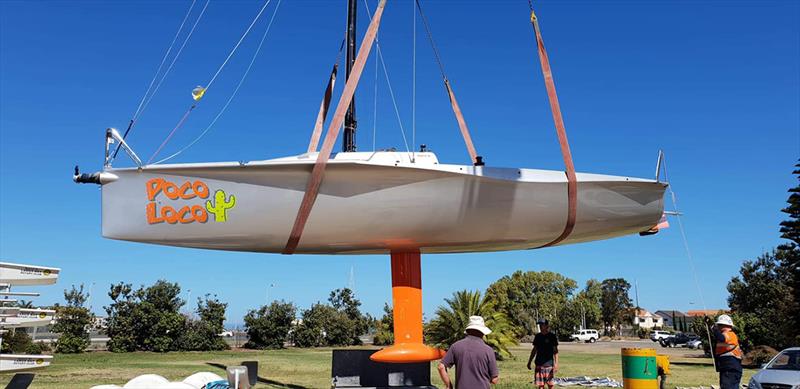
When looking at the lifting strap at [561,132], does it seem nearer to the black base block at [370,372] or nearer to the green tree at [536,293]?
the black base block at [370,372]

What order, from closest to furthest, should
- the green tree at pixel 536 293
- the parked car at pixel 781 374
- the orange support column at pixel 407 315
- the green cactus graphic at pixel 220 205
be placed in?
the green cactus graphic at pixel 220 205
the orange support column at pixel 407 315
the parked car at pixel 781 374
the green tree at pixel 536 293

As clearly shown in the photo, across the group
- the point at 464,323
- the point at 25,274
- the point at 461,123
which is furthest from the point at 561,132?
the point at 464,323

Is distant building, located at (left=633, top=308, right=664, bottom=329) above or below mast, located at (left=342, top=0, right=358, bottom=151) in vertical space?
below

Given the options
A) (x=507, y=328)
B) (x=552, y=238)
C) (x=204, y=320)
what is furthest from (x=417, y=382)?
(x=204, y=320)

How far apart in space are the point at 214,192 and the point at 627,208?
4.60 m

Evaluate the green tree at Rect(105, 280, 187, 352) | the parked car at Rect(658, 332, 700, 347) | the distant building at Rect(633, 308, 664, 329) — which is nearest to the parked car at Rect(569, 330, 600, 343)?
the parked car at Rect(658, 332, 700, 347)

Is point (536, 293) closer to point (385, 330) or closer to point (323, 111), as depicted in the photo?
point (385, 330)

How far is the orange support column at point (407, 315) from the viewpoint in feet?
22.6

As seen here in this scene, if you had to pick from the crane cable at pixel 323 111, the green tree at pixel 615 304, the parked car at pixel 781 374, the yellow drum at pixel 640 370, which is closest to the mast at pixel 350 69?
the crane cable at pixel 323 111

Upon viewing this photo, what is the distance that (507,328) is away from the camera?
2061 cm

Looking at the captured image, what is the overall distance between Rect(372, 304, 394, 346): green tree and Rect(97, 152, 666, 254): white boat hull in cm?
2286

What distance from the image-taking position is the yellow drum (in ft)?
25.6

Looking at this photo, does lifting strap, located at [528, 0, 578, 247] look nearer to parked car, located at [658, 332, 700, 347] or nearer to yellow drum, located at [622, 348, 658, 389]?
yellow drum, located at [622, 348, 658, 389]

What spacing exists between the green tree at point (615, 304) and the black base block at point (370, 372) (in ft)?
218
